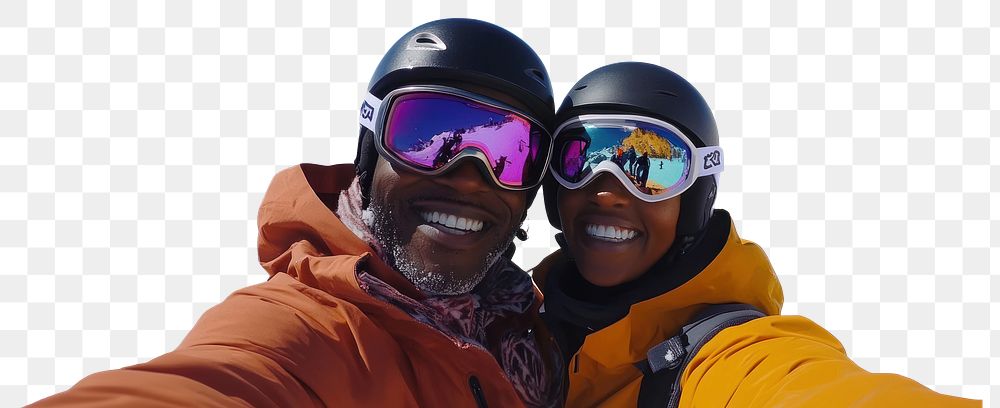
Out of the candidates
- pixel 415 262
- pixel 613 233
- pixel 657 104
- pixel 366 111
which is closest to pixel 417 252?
pixel 415 262

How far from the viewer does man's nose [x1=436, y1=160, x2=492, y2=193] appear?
3.45 metres

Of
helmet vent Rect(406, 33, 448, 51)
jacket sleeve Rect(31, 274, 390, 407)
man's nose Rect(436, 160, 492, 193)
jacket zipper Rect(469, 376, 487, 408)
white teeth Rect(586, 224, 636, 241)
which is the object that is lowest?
jacket zipper Rect(469, 376, 487, 408)

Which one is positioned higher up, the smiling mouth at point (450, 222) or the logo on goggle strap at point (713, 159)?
the logo on goggle strap at point (713, 159)

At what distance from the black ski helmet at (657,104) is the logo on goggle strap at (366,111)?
989 mm

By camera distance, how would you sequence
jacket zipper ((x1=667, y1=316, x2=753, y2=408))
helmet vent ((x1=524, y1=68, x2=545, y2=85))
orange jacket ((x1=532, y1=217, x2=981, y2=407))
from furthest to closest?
helmet vent ((x1=524, y1=68, x2=545, y2=85)) < jacket zipper ((x1=667, y1=316, x2=753, y2=408)) < orange jacket ((x1=532, y1=217, x2=981, y2=407))

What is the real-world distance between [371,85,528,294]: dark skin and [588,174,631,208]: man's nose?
1.49 ft

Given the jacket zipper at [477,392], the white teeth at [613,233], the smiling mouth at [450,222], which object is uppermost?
the smiling mouth at [450,222]

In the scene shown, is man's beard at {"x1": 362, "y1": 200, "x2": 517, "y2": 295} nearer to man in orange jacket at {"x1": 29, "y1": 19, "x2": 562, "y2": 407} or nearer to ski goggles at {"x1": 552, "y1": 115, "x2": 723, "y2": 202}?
man in orange jacket at {"x1": 29, "y1": 19, "x2": 562, "y2": 407}

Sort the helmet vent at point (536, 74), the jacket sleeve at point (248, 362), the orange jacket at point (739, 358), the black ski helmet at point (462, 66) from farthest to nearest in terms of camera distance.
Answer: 1. the helmet vent at point (536, 74)
2. the black ski helmet at point (462, 66)
3. the orange jacket at point (739, 358)
4. the jacket sleeve at point (248, 362)

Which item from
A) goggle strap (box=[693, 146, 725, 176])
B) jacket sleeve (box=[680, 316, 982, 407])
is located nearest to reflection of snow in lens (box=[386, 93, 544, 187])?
goggle strap (box=[693, 146, 725, 176])

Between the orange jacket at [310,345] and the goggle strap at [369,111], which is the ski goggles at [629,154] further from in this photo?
the orange jacket at [310,345]

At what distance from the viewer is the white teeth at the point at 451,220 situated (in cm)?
340

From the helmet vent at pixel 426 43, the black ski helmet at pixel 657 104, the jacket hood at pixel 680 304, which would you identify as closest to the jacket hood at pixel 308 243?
the helmet vent at pixel 426 43

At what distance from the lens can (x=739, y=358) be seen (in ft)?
9.33
